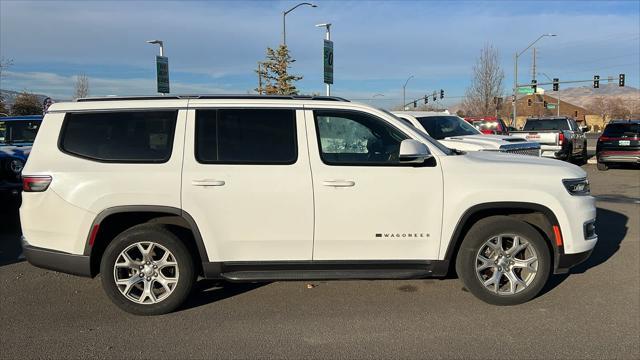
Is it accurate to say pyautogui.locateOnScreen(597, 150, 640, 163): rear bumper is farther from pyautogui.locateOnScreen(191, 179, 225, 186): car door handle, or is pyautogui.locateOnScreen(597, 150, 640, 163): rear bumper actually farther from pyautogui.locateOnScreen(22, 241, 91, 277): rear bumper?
pyautogui.locateOnScreen(22, 241, 91, 277): rear bumper

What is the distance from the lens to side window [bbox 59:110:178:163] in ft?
14.2

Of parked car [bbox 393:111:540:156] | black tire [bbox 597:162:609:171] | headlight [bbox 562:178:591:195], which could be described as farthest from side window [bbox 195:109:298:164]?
black tire [bbox 597:162:609:171]

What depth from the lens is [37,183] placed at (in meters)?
4.27

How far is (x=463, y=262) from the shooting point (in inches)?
176

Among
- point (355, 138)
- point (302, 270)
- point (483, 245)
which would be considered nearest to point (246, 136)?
point (355, 138)

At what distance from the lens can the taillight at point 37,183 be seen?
425 centimetres

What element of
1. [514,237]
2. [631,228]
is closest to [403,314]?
[514,237]

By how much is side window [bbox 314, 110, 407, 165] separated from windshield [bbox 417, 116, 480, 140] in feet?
19.2

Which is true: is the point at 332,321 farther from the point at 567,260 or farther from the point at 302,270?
the point at 567,260

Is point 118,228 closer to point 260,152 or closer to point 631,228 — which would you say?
point 260,152

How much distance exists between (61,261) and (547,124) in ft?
57.5

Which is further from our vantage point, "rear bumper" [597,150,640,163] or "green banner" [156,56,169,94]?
"green banner" [156,56,169,94]

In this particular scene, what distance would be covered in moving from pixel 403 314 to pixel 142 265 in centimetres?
232

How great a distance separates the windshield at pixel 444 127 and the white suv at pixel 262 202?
5.87m
